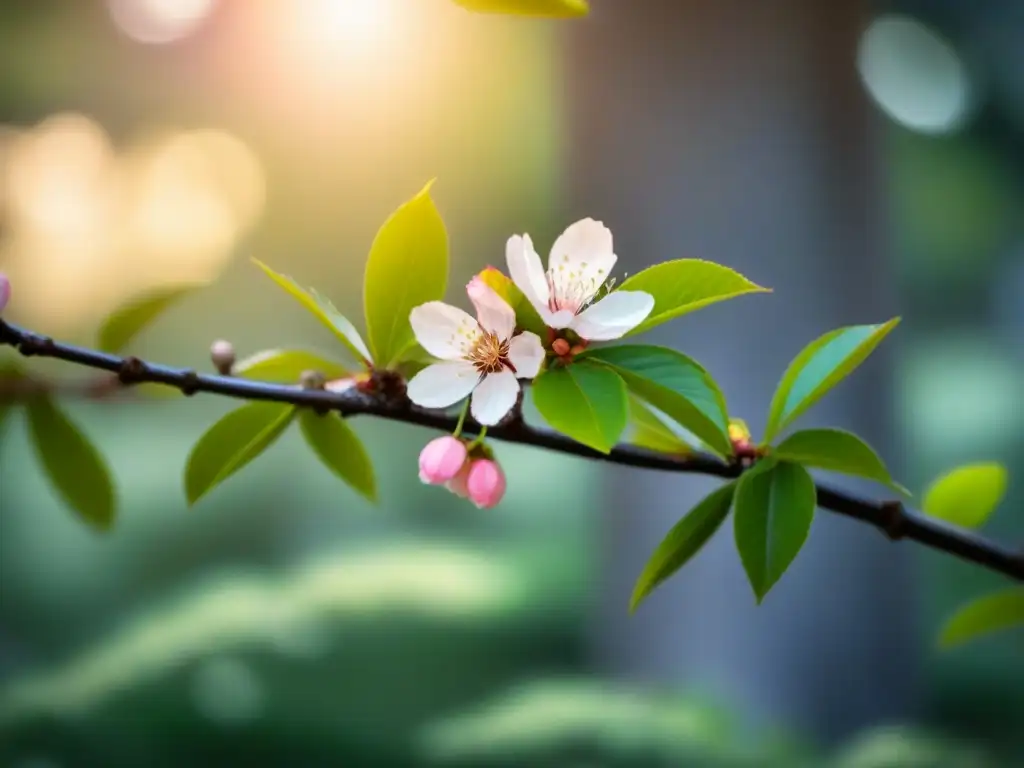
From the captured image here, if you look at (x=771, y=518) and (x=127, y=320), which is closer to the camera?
(x=771, y=518)

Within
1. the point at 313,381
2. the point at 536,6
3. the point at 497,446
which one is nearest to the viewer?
the point at 536,6

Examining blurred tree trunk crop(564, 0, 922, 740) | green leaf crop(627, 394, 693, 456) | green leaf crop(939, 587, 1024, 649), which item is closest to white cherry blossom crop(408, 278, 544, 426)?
green leaf crop(627, 394, 693, 456)

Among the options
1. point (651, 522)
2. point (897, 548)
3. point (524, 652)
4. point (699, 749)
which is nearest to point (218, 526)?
point (524, 652)

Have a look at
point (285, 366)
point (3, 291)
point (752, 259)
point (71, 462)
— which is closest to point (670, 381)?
point (285, 366)

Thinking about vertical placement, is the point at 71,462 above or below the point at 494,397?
above

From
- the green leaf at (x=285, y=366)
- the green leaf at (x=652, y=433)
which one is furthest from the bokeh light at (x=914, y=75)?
the green leaf at (x=285, y=366)

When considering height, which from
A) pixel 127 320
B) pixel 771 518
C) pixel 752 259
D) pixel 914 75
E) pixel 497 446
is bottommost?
pixel 771 518

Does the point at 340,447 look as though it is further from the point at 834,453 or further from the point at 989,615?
the point at 989,615
